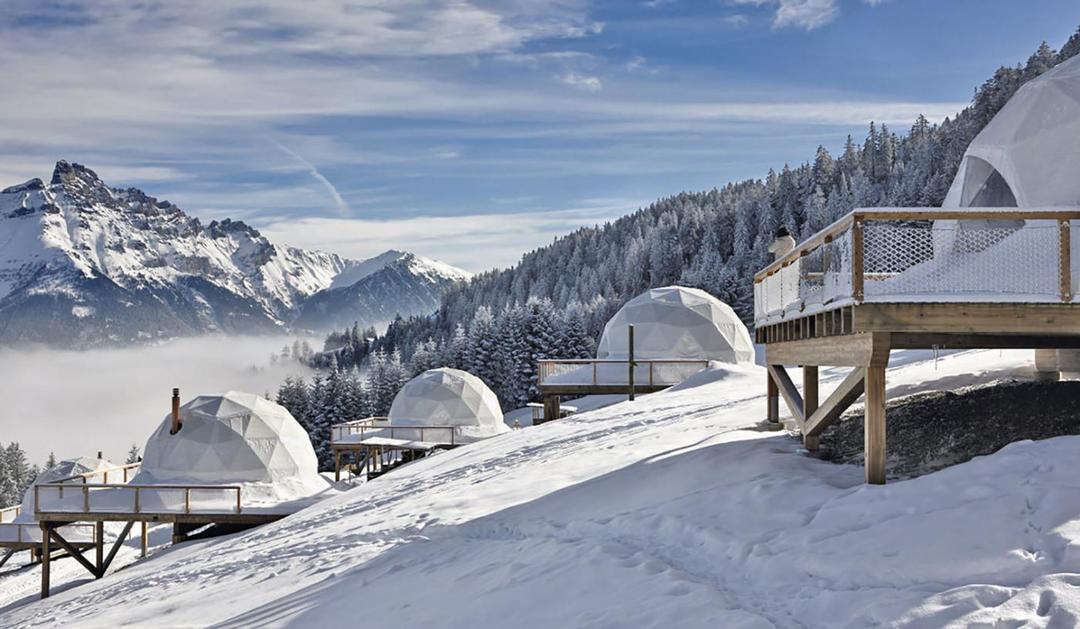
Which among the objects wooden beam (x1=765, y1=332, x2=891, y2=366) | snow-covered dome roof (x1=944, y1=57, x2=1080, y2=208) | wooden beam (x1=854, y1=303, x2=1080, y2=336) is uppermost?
snow-covered dome roof (x1=944, y1=57, x2=1080, y2=208)

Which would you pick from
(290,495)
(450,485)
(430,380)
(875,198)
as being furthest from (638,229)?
(450,485)

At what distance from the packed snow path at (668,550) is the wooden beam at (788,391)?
474 mm

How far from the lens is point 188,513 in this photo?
2280 cm

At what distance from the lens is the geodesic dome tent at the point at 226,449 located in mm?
27375

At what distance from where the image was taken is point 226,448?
91.2 ft

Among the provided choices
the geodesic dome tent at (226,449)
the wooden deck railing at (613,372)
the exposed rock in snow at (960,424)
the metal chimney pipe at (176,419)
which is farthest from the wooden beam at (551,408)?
the exposed rock in snow at (960,424)

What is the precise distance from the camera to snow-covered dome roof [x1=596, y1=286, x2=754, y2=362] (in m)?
33.8

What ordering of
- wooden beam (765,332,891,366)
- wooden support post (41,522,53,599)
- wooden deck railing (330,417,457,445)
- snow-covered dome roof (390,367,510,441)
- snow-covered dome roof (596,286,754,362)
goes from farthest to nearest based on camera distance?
snow-covered dome roof (390,367,510,441)
wooden deck railing (330,417,457,445)
snow-covered dome roof (596,286,754,362)
wooden support post (41,522,53,599)
wooden beam (765,332,891,366)

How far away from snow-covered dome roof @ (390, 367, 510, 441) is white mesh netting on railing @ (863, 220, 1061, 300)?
29479mm

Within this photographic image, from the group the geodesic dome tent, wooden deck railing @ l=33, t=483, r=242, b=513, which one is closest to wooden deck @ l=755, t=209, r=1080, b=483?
wooden deck railing @ l=33, t=483, r=242, b=513

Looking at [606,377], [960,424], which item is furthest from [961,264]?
[606,377]

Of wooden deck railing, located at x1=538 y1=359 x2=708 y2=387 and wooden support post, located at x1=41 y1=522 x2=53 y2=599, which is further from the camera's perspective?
wooden deck railing, located at x1=538 y1=359 x2=708 y2=387

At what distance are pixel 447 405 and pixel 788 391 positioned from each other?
26.7m

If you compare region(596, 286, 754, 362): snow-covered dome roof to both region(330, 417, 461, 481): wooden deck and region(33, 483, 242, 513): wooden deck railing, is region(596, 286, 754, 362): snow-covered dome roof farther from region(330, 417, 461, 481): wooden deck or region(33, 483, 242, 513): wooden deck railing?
region(33, 483, 242, 513): wooden deck railing
